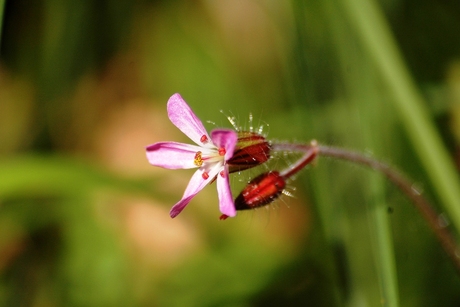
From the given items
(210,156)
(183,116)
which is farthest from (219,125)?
(183,116)

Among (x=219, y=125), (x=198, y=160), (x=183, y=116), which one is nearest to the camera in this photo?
(x=183, y=116)

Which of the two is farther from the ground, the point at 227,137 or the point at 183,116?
the point at 183,116

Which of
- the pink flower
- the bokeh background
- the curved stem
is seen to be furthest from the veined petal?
the bokeh background

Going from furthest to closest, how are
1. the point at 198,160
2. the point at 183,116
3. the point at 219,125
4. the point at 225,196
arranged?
the point at 219,125 → the point at 198,160 → the point at 183,116 → the point at 225,196

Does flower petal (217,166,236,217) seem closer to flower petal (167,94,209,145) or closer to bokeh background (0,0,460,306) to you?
flower petal (167,94,209,145)

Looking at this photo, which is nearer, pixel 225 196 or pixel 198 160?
pixel 225 196

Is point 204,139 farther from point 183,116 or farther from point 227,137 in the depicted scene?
point 227,137

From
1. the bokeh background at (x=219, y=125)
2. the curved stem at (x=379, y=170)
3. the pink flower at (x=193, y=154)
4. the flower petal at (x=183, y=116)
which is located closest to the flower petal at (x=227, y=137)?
the pink flower at (x=193, y=154)
